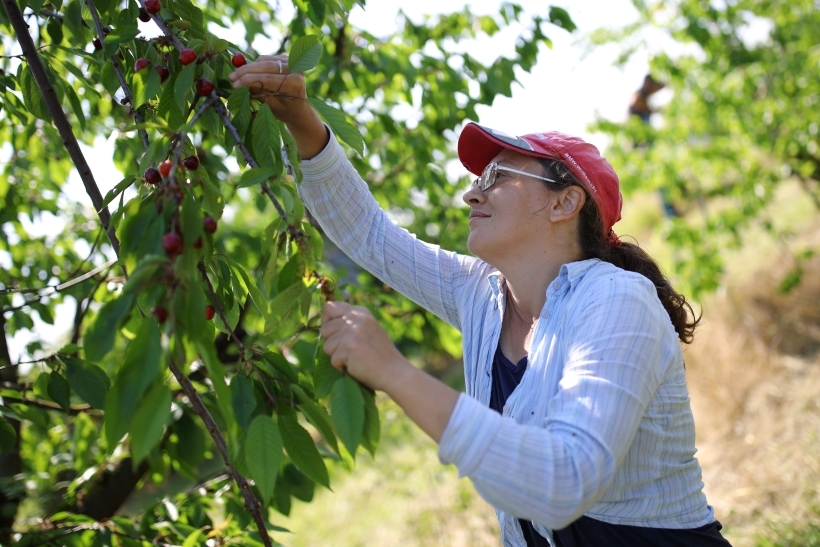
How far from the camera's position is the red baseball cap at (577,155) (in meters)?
2.01

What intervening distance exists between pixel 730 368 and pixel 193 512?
475 cm

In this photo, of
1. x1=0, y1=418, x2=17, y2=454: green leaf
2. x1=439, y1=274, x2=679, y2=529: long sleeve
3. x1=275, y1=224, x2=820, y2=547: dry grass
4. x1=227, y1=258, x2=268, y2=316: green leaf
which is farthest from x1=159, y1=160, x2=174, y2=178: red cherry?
x1=275, y1=224, x2=820, y2=547: dry grass

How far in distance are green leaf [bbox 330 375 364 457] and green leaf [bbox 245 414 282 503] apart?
105 millimetres

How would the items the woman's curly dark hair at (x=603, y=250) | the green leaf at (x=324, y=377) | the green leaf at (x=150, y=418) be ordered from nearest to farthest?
the green leaf at (x=150, y=418)
the green leaf at (x=324, y=377)
the woman's curly dark hair at (x=603, y=250)

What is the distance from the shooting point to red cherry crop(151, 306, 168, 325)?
3.78ft

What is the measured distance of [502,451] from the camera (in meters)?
1.26

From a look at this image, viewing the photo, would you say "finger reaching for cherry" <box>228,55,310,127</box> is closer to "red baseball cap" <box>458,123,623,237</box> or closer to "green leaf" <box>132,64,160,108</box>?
"green leaf" <box>132,64,160,108</box>

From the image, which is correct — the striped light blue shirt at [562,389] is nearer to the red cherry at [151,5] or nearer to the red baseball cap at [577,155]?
the red baseball cap at [577,155]

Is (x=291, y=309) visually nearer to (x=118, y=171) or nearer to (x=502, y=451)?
(x=502, y=451)

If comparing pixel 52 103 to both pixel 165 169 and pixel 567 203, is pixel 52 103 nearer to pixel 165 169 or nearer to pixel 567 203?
pixel 165 169

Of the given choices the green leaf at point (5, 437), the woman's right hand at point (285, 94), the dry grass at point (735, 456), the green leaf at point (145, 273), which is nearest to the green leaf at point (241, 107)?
the woman's right hand at point (285, 94)

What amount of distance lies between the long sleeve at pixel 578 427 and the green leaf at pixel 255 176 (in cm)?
52

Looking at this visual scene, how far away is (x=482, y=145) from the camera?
7.10 ft

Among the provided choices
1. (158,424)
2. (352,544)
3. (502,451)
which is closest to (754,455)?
(352,544)
